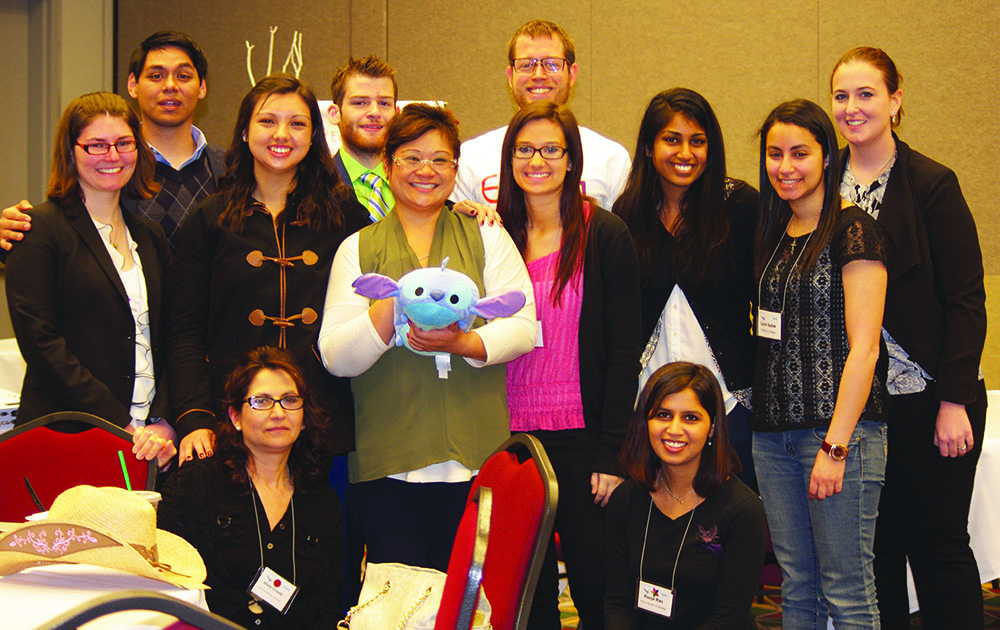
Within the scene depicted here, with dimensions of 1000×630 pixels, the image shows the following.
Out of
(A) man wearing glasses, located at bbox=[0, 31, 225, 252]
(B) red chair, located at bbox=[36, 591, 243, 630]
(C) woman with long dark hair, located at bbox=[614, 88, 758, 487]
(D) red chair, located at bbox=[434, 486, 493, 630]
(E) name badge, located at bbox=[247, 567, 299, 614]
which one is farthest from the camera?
(A) man wearing glasses, located at bbox=[0, 31, 225, 252]

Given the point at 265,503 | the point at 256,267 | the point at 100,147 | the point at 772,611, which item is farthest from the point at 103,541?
the point at 772,611

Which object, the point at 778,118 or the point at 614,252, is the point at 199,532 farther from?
the point at 778,118

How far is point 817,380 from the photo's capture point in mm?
2275

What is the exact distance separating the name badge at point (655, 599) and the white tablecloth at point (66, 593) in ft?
3.61

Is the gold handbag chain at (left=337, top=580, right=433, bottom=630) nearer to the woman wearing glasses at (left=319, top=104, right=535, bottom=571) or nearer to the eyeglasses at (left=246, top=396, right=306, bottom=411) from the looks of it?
the woman wearing glasses at (left=319, top=104, right=535, bottom=571)

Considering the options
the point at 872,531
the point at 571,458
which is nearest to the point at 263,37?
the point at 571,458

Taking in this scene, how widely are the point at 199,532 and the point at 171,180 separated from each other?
1.38 meters

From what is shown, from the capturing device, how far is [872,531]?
2229 mm

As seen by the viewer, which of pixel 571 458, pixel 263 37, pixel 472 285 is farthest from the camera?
pixel 263 37

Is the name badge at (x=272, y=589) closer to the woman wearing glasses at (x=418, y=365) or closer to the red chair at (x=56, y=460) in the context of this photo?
the woman wearing glasses at (x=418, y=365)

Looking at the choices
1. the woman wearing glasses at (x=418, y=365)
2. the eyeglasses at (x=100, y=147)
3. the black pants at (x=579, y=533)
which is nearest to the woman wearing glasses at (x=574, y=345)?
the black pants at (x=579, y=533)

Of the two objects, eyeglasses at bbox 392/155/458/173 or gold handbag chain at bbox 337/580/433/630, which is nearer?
gold handbag chain at bbox 337/580/433/630

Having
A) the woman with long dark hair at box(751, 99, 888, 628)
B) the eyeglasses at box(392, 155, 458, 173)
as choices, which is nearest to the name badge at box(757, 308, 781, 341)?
the woman with long dark hair at box(751, 99, 888, 628)

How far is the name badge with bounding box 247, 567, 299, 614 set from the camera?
202 centimetres
